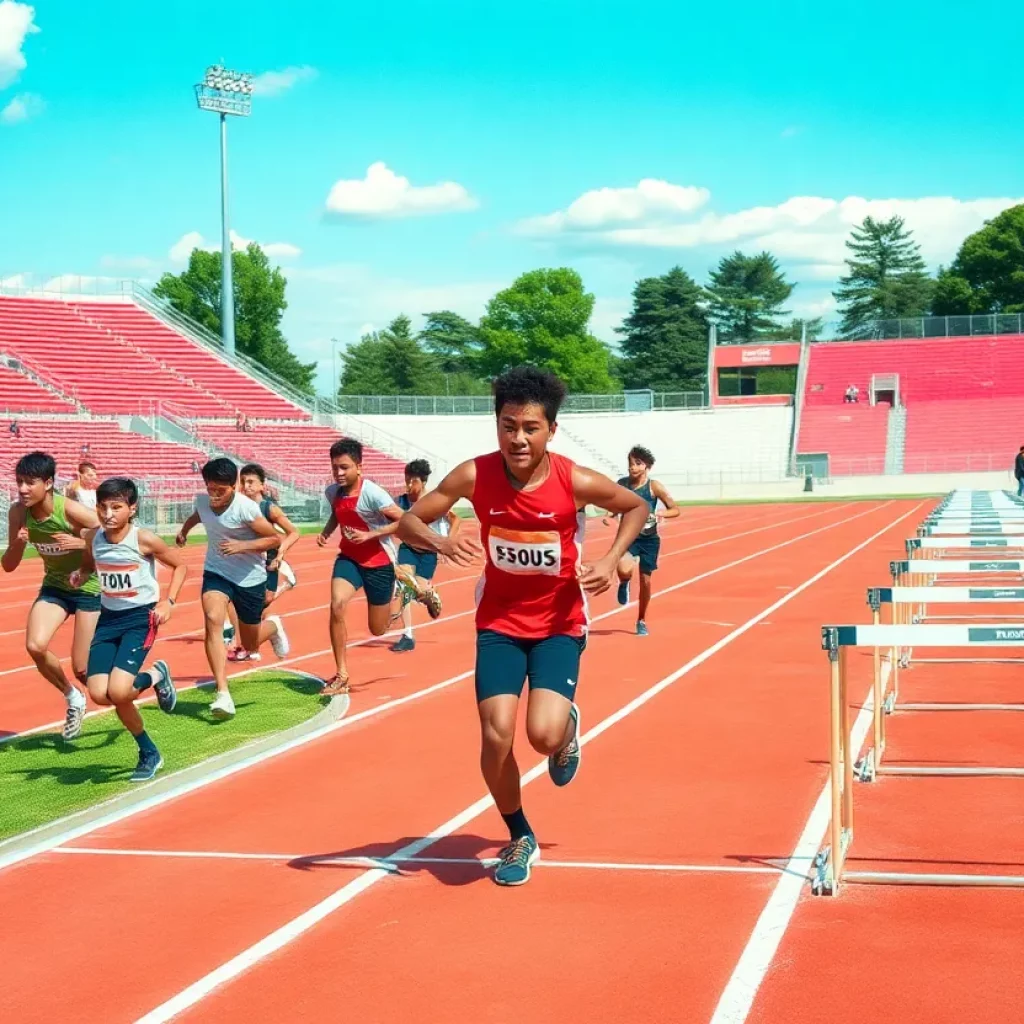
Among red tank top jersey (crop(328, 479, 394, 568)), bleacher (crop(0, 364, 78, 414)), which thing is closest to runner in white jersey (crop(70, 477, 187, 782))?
red tank top jersey (crop(328, 479, 394, 568))

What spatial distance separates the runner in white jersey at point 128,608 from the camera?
7676 mm

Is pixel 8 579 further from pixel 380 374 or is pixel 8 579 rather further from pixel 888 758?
pixel 380 374

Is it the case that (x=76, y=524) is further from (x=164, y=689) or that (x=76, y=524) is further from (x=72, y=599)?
(x=164, y=689)

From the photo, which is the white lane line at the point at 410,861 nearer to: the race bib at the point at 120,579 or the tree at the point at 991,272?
the race bib at the point at 120,579

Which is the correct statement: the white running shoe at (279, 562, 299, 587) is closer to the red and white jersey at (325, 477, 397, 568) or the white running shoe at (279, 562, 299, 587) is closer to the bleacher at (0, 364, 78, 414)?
the red and white jersey at (325, 477, 397, 568)

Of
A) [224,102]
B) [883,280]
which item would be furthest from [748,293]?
[224,102]

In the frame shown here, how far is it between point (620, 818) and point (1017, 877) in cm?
195

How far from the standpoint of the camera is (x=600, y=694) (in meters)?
10.4

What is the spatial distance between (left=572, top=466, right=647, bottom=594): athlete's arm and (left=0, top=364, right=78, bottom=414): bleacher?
36442mm

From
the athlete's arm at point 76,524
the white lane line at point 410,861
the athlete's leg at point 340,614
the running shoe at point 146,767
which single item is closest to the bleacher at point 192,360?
the athlete's leg at point 340,614

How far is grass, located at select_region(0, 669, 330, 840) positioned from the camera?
24.0 ft

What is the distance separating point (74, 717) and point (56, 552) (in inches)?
45.5

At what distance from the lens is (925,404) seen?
6700 cm

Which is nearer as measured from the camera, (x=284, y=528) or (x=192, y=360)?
(x=284, y=528)
